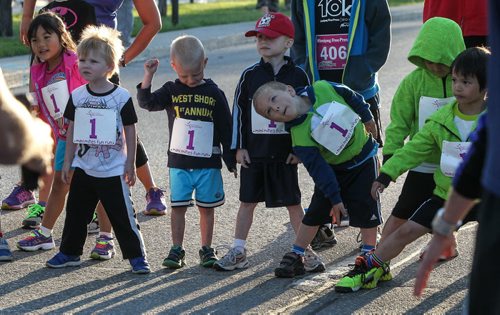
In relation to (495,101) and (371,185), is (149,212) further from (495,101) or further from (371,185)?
(495,101)

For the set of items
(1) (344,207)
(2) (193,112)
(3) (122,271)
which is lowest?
(3) (122,271)

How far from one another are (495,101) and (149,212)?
5046 millimetres

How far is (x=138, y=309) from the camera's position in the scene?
19.2 feet

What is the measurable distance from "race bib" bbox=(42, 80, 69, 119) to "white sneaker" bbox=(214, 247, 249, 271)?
155cm

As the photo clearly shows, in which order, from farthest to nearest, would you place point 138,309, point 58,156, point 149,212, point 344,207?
point 149,212, point 58,156, point 344,207, point 138,309

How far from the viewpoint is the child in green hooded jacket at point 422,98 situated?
633cm

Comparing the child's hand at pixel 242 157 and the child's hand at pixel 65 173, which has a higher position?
the child's hand at pixel 242 157

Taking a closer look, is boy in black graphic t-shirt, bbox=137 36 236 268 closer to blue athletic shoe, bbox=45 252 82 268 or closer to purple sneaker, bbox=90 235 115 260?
purple sneaker, bbox=90 235 115 260

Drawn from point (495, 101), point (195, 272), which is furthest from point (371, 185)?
point (495, 101)

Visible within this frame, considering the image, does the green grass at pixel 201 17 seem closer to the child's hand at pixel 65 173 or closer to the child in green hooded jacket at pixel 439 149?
the child's hand at pixel 65 173

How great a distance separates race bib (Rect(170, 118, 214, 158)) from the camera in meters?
6.80

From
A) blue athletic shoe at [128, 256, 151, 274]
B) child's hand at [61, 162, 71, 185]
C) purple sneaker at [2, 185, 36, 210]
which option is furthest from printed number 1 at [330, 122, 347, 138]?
purple sneaker at [2, 185, 36, 210]

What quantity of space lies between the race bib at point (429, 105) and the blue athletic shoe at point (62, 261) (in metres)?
2.14

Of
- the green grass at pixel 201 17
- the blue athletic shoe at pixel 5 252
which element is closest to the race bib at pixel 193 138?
the blue athletic shoe at pixel 5 252
